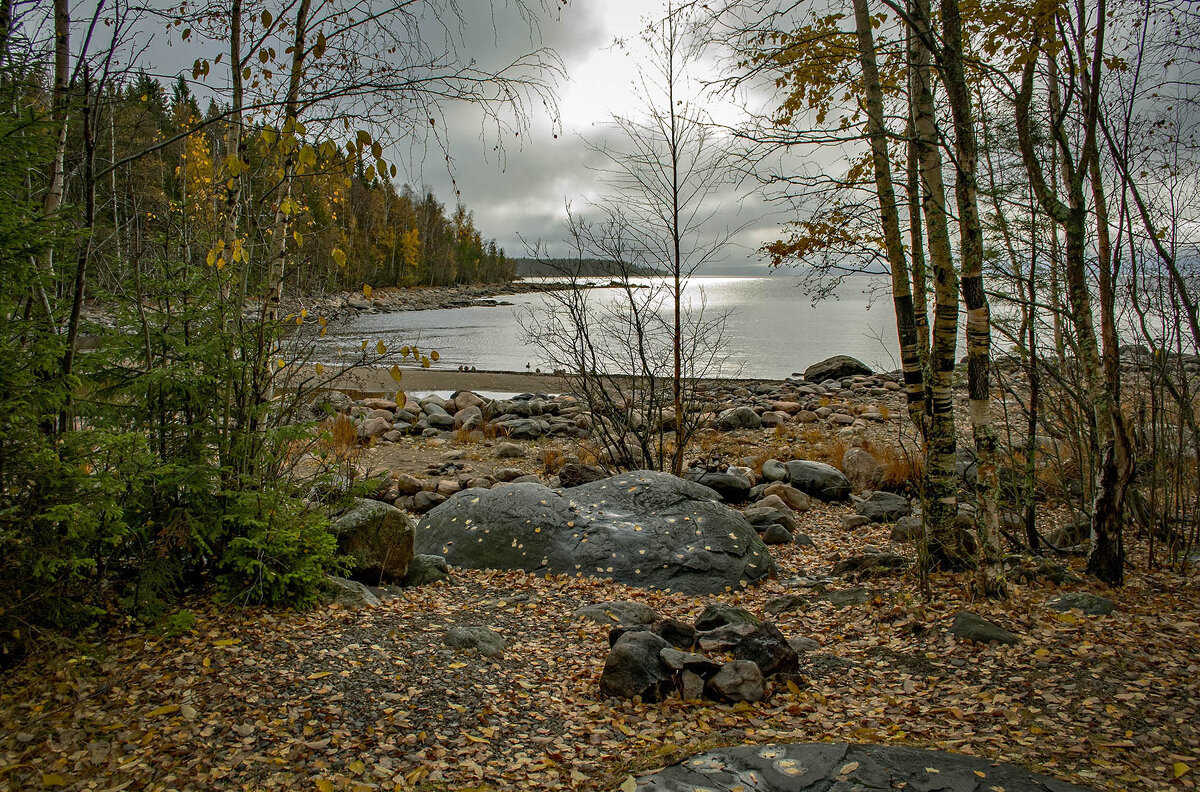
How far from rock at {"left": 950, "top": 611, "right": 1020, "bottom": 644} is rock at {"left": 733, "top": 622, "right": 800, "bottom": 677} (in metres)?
1.12

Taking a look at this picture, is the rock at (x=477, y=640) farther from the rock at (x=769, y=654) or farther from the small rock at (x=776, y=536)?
the small rock at (x=776, y=536)

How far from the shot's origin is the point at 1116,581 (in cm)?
493

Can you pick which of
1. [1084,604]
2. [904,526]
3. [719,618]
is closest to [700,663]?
[719,618]

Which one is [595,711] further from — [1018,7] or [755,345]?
[755,345]

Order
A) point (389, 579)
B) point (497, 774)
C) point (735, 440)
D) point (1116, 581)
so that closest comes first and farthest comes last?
point (497, 774) < point (1116, 581) < point (389, 579) < point (735, 440)

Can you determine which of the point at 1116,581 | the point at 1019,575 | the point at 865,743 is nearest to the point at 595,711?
the point at 865,743

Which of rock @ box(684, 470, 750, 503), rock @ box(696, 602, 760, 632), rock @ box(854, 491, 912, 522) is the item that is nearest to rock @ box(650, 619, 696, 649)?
rock @ box(696, 602, 760, 632)

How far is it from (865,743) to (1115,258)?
13.1 feet

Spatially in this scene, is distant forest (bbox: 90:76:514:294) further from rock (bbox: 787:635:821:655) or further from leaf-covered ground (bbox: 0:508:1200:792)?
rock (bbox: 787:635:821:655)

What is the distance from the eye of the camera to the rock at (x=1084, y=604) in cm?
441

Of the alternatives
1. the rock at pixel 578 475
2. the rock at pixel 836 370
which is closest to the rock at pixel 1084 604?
the rock at pixel 578 475

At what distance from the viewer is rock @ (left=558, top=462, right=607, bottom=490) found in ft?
28.6

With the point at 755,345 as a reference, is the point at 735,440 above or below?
below

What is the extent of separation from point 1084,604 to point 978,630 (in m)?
0.87
